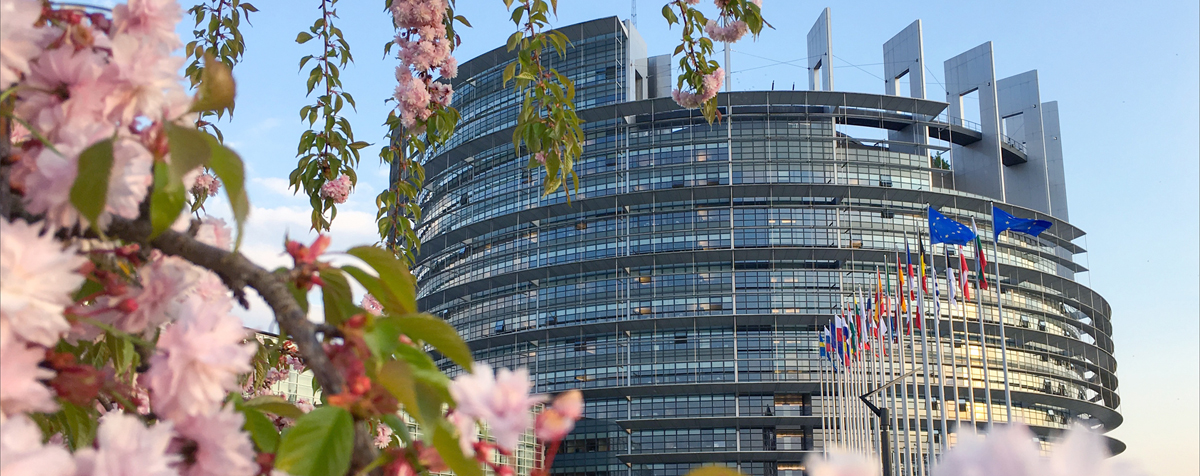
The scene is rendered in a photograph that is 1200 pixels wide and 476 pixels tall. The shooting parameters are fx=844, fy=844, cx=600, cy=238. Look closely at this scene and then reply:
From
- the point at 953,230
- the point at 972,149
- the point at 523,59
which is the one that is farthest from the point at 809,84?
the point at 523,59

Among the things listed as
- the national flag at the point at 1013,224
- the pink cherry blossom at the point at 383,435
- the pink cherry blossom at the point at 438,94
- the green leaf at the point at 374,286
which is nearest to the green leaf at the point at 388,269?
the green leaf at the point at 374,286

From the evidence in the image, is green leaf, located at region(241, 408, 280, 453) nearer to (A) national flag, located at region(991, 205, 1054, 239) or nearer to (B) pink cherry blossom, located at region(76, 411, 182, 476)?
(B) pink cherry blossom, located at region(76, 411, 182, 476)

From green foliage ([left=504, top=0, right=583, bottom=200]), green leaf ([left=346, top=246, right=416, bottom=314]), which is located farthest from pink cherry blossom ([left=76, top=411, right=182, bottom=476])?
green foliage ([left=504, top=0, right=583, bottom=200])

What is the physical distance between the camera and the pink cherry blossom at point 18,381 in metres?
0.43

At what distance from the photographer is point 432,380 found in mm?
507

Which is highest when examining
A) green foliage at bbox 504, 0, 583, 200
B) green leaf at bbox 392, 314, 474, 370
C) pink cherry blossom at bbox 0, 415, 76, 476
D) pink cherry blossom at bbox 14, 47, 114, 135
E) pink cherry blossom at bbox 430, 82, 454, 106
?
pink cherry blossom at bbox 430, 82, 454, 106

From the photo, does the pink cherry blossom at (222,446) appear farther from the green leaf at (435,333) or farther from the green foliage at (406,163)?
the green foliage at (406,163)

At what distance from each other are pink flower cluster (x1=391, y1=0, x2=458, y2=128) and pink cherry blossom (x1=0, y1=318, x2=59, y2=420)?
194cm

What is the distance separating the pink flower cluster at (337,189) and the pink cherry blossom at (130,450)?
84.8 inches

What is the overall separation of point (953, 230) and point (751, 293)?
1932cm

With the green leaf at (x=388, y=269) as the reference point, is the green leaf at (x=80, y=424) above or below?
below

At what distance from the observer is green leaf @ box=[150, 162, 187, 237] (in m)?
0.52

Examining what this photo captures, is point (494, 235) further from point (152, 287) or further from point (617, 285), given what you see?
point (152, 287)

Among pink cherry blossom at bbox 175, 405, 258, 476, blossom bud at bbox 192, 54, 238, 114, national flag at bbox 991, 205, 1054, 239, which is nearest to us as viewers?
pink cherry blossom at bbox 175, 405, 258, 476
